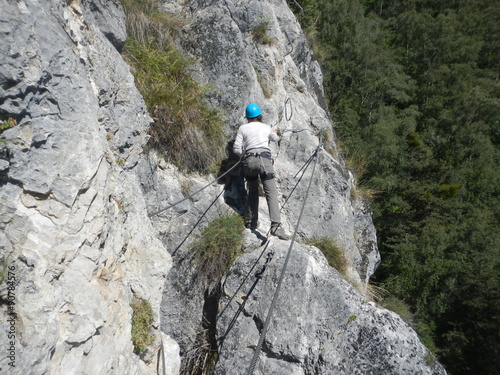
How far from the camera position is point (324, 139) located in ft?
24.5

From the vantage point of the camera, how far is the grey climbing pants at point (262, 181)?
5.22 metres

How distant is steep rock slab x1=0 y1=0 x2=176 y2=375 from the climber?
6.49 ft

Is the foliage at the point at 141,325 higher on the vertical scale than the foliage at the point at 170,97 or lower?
lower

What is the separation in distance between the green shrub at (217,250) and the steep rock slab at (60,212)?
49.0 inches

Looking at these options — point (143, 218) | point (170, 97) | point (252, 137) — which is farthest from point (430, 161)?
point (143, 218)

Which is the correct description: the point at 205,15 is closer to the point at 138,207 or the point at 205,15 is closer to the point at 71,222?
the point at 138,207

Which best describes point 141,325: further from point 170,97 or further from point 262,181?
point 170,97

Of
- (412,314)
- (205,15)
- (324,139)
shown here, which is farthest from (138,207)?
(412,314)

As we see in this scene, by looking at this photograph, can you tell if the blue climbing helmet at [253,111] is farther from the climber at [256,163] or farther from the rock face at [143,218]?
the rock face at [143,218]

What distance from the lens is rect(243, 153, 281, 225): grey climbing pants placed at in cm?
522

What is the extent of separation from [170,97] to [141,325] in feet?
10.4

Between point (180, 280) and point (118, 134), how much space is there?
2222 millimetres

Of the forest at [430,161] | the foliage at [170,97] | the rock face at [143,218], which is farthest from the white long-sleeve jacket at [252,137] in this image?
the forest at [430,161]

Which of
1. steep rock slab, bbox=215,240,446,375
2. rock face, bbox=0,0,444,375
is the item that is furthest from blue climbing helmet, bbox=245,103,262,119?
steep rock slab, bbox=215,240,446,375
